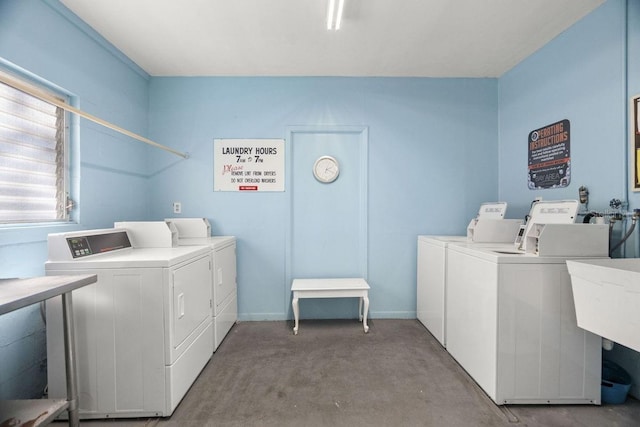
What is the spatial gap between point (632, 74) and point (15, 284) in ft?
12.0

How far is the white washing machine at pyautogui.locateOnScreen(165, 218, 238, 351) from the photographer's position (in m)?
2.31

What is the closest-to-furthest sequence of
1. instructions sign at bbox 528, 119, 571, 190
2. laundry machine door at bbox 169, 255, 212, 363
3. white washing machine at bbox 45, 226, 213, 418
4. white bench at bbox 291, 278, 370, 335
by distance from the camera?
white washing machine at bbox 45, 226, 213, 418
laundry machine door at bbox 169, 255, 212, 363
instructions sign at bbox 528, 119, 571, 190
white bench at bbox 291, 278, 370, 335

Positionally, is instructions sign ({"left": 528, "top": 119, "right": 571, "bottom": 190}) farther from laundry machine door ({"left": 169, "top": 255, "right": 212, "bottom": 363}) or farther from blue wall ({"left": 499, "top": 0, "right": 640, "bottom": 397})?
laundry machine door ({"left": 169, "top": 255, "right": 212, "bottom": 363})

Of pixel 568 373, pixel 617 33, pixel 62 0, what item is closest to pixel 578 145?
pixel 617 33

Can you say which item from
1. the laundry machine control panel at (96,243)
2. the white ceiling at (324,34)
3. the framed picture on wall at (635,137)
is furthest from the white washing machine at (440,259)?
the laundry machine control panel at (96,243)

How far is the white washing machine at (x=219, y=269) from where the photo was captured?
2.31 m

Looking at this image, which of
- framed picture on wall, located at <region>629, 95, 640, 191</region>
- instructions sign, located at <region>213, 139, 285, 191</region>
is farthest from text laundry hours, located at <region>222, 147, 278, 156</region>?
framed picture on wall, located at <region>629, 95, 640, 191</region>

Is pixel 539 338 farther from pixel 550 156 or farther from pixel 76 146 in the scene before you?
pixel 76 146

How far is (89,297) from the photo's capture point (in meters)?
1.51

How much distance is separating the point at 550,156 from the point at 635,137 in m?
0.60

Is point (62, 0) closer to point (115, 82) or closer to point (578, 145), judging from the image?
point (115, 82)

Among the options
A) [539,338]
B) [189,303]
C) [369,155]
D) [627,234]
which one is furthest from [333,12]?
Answer: [539,338]

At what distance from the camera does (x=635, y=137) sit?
1.73 m

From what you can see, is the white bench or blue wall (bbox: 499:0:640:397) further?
the white bench
